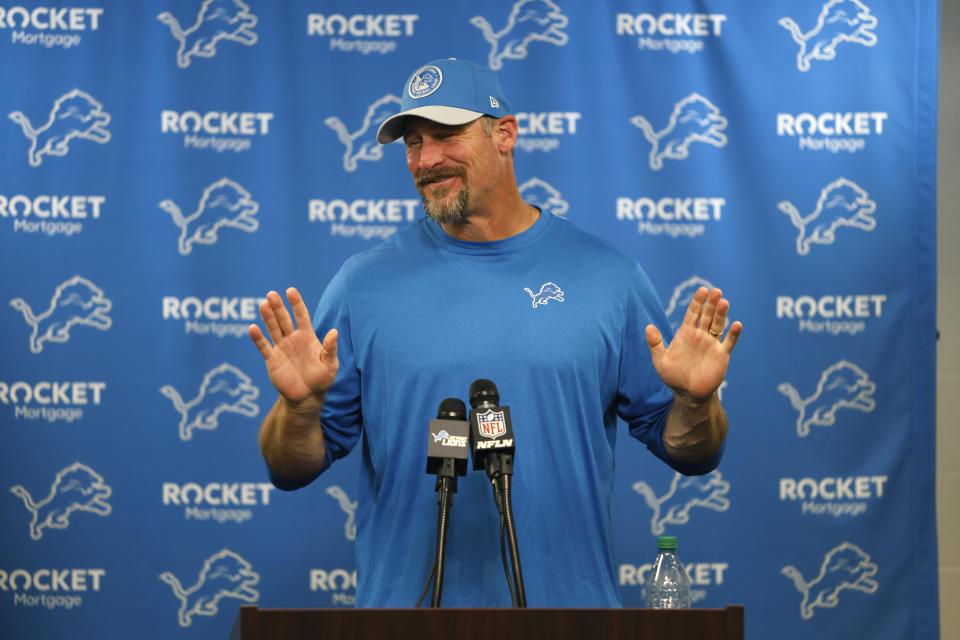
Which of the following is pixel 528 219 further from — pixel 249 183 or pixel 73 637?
pixel 73 637

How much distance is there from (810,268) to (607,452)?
165cm

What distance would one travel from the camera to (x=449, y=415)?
1.47 meters

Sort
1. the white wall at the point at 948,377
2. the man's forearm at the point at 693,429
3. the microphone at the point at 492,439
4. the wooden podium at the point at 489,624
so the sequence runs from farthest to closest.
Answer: the white wall at the point at 948,377, the man's forearm at the point at 693,429, the microphone at the point at 492,439, the wooden podium at the point at 489,624

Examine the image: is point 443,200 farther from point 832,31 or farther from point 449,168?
point 832,31

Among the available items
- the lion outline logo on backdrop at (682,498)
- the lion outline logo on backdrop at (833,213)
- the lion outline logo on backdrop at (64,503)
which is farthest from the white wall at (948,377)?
the lion outline logo on backdrop at (64,503)

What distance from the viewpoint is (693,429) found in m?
1.85

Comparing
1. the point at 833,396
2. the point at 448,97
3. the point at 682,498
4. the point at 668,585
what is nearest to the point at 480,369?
the point at 448,97

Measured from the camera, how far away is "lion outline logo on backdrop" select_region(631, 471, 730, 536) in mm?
3225

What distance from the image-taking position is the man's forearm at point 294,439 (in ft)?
5.83

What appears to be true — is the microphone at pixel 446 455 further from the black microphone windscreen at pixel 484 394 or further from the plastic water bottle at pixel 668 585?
the plastic water bottle at pixel 668 585

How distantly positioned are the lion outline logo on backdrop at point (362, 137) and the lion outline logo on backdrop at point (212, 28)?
412mm

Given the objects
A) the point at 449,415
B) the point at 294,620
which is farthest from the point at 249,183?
the point at 294,620

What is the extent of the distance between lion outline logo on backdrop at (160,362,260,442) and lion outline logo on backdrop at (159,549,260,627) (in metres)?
0.42

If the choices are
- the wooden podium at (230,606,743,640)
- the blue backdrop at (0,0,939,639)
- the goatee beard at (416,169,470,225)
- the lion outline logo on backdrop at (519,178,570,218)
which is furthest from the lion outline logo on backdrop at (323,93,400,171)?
the wooden podium at (230,606,743,640)
